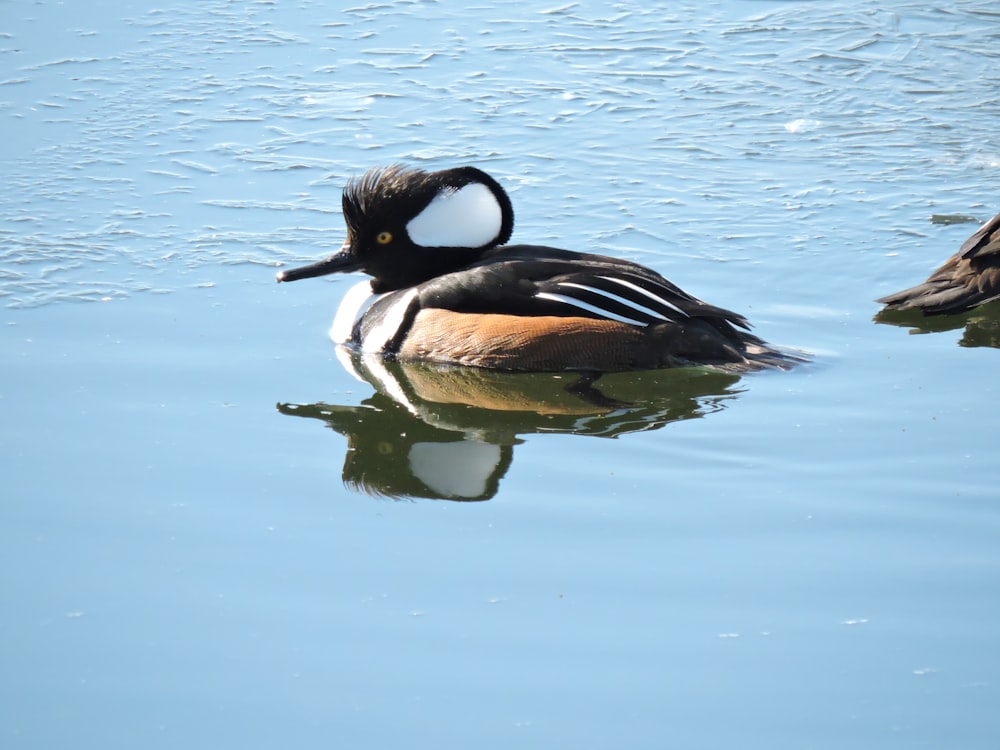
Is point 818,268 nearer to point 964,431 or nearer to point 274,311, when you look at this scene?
point 964,431

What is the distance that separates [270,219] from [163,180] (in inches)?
38.0

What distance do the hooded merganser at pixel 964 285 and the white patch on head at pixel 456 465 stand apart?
8.96ft

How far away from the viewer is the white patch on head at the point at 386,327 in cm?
729

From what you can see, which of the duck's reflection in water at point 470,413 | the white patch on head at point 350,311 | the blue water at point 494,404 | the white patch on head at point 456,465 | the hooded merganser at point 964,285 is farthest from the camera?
the hooded merganser at point 964,285

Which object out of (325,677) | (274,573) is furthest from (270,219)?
(325,677)

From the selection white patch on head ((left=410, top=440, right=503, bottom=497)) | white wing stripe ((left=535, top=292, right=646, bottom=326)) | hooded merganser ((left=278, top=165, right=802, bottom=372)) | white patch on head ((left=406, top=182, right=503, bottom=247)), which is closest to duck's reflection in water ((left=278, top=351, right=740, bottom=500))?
white patch on head ((left=410, top=440, right=503, bottom=497))

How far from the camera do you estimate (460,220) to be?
7488mm

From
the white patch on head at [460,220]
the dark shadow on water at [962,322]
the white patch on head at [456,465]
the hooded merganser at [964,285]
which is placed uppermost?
the white patch on head at [460,220]

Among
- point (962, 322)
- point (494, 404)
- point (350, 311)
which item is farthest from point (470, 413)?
point (962, 322)

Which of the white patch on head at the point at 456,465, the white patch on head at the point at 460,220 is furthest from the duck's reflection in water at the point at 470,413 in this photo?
the white patch on head at the point at 460,220

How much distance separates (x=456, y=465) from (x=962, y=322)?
3.27 meters

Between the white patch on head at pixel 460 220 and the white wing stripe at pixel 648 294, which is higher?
the white patch on head at pixel 460 220

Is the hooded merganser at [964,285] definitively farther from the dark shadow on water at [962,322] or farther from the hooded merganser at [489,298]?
the hooded merganser at [489,298]

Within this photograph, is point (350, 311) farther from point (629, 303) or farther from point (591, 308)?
point (629, 303)
